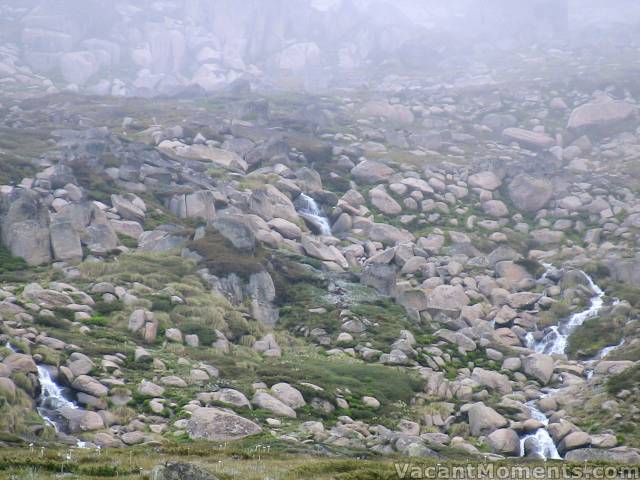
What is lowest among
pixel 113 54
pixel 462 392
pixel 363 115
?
pixel 462 392

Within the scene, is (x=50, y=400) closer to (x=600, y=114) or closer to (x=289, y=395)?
(x=289, y=395)

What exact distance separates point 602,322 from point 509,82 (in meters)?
82.5

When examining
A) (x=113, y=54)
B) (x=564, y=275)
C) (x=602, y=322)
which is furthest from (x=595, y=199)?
(x=113, y=54)

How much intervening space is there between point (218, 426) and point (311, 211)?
4184 centimetres

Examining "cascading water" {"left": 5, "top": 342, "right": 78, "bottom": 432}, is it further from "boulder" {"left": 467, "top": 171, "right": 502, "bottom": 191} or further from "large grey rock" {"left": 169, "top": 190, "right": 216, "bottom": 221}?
"boulder" {"left": 467, "top": 171, "right": 502, "bottom": 191}

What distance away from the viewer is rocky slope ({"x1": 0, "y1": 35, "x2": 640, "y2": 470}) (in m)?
32.2

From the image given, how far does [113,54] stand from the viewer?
149 m

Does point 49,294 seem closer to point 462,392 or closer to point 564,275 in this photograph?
point 462,392

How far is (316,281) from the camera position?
5353 centimetres

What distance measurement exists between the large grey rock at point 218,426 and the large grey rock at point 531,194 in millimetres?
52237

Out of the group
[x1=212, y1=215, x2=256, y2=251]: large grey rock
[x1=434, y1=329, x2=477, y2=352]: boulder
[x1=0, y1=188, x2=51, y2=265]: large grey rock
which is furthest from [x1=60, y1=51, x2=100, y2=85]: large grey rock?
[x1=434, y1=329, x2=477, y2=352]: boulder

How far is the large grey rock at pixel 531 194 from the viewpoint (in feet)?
251

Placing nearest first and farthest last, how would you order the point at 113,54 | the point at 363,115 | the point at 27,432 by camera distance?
the point at 27,432 < the point at 363,115 < the point at 113,54

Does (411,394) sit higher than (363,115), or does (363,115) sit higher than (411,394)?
(363,115)
